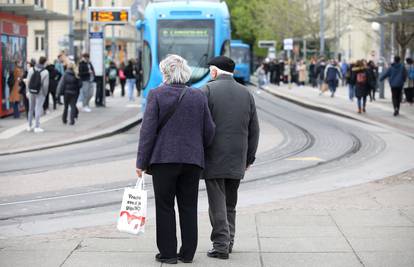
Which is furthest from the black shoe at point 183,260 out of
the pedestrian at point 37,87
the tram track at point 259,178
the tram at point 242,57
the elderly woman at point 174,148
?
the tram at point 242,57

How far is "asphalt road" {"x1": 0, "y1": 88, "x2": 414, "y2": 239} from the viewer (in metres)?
11.6

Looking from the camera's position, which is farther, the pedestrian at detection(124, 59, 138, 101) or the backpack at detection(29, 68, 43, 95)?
the pedestrian at detection(124, 59, 138, 101)

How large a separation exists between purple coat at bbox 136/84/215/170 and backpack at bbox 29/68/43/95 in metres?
14.8

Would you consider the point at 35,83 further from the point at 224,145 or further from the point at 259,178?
the point at 224,145

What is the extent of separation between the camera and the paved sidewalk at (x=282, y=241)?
7836 millimetres

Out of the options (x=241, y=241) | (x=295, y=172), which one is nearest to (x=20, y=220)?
(x=241, y=241)

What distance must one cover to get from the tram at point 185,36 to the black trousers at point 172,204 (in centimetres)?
1889

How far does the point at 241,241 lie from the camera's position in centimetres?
880

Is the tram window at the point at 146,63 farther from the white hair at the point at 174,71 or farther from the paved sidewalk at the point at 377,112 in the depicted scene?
the white hair at the point at 174,71

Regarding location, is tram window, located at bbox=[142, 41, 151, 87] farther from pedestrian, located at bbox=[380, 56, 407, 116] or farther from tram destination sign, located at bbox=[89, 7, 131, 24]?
pedestrian, located at bbox=[380, 56, 407, 116]

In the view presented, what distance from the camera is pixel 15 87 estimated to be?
26.6 metres

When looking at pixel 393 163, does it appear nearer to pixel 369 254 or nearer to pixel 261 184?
pixel 261 184

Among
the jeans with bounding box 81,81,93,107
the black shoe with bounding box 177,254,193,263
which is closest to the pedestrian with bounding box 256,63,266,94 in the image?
the jeans with bounding box 81,81,93,107

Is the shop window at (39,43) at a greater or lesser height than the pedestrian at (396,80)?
greater
